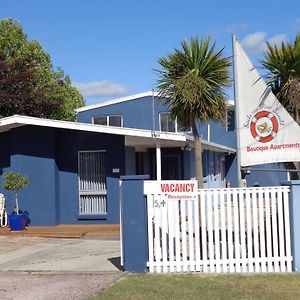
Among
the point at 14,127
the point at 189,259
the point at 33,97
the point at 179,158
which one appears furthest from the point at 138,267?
the point at 33,97

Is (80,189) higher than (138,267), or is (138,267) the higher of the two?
(80,189)

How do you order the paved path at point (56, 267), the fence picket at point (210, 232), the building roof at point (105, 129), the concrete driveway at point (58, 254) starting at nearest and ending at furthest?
the paved path at point (56, 267) < the fence picket at point (210, 232) < the concrete driveway at point (58, 254) < the building roof at point (105, 129)

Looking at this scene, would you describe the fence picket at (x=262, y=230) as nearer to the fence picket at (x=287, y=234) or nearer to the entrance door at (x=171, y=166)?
the fence picket at (x=287, y=234)

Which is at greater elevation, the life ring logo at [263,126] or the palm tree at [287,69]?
the palm tree at [287,69]

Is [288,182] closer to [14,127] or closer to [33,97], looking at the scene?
[14,127]

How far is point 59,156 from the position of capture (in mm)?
17234

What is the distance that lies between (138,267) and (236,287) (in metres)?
1.88

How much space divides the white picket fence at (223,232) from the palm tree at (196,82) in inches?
115

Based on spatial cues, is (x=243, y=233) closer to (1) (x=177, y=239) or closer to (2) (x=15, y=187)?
(1) (x=177, y=239)

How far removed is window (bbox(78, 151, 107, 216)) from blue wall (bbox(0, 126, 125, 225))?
18 centimetres

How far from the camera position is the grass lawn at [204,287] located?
291 inches


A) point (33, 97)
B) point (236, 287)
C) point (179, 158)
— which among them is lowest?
point (236, 287)

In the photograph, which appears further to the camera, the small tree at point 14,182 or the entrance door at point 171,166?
the entrance door at point 171,166

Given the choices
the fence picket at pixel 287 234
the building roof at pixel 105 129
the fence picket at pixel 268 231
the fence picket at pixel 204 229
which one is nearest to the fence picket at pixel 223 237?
the fence picket at pixel 204 229
